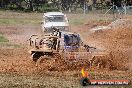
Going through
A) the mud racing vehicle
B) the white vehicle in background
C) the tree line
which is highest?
the mud racing vehicle

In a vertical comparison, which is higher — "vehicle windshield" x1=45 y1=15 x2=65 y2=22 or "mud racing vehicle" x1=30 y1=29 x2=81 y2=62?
"mud racing vehicle" x1=30 y1=29 x2=81 y2=62

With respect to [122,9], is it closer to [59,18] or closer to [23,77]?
[59,18]

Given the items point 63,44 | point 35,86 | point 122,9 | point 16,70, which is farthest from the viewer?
point 122,9

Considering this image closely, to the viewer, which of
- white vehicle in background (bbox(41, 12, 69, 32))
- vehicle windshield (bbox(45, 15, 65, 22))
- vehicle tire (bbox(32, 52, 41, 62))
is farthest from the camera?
vehicle windshield (bbox(45, 15, 65, 22))

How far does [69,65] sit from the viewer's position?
1593cm

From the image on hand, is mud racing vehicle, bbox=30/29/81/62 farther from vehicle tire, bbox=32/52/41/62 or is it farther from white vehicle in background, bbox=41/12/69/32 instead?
white vehicle in background, bbox=41/12/69/32

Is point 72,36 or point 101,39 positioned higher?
point 72,36

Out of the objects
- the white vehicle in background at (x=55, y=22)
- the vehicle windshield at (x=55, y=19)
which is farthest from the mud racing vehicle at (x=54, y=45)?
the vehicle windshield at (x=55, y=19)

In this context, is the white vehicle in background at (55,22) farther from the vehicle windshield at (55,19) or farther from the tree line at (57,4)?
the tree line at (57,4)

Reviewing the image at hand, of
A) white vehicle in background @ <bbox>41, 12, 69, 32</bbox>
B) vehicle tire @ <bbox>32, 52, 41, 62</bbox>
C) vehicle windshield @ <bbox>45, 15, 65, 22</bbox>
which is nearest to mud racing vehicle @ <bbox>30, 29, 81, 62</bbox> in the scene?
vehicle tire @ <bbox>32, 52, 41, 62</bbox>

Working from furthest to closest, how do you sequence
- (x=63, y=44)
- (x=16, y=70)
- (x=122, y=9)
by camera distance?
(x=122, y=9)
(x=63, y=44)
(x=16, y=70)

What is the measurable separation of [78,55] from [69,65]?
553mm

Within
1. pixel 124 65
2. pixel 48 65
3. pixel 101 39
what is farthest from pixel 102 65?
pixel 101 39

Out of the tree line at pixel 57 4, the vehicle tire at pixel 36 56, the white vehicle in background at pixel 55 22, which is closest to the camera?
the vehicle tire at pixel 36 56
